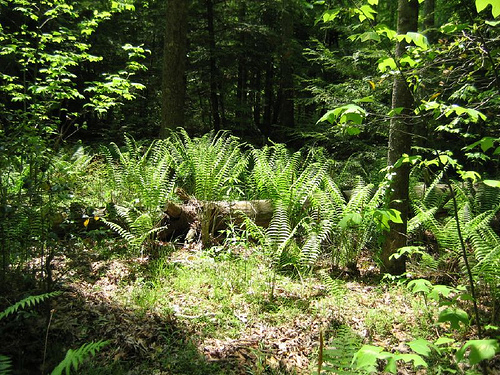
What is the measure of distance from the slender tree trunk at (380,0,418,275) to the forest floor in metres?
0.35

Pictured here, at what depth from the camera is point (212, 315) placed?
3.03 metres

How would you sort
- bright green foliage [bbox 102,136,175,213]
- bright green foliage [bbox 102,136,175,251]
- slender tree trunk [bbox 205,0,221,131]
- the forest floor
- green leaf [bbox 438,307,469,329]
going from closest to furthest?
green leaf [bbox 438,307,469,329] < the forest floor < bright green foliage [bbox 102,136,175,251] < bright green foliage [bbox 102,136,175,213] < slender tree trunk [bbox 205,0,221,131]

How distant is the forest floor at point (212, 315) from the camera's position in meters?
2.51

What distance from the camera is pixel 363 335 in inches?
113

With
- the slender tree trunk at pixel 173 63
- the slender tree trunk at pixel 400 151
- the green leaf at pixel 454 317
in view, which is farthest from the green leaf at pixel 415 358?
the slender tree trunk at pixel 173 63

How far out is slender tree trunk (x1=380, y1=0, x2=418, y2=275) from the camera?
334 centimetres

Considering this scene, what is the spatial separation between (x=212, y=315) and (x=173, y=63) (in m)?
4.59

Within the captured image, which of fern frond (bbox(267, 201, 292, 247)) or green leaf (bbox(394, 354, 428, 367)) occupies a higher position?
fern frond (bbox(267, 201, 292, 247))

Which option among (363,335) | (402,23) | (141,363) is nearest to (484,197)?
(402,23)

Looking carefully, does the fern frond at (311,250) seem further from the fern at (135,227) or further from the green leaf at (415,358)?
the green leaf at (415,358)

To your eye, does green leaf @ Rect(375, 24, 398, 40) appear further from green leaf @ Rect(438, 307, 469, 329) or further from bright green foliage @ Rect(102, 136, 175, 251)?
bright green foliage @ Rect(102, 136, 175, 251)

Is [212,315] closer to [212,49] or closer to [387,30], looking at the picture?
[387,30]

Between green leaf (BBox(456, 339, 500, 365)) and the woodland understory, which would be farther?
the woodland understory

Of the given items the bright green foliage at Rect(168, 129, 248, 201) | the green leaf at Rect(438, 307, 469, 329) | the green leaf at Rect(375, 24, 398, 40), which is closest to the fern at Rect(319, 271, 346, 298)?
the bright green foliage at Rect(168, 129, 248, 201)
